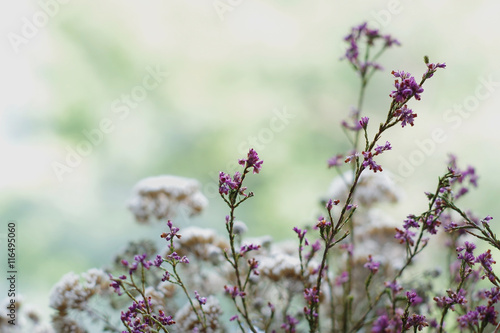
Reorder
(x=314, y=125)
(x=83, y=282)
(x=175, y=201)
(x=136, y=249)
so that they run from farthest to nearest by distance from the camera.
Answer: (x=314, y=125) → (x=175, y=201) → (x=136, y=249) → (x=83, y=282)

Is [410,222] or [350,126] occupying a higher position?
[350,126]

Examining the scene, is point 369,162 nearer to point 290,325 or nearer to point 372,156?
point 372,156

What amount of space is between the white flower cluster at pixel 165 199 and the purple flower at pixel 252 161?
580 mm

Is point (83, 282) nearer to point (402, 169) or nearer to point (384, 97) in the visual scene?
point (402, 169)

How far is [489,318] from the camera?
0.70 meters

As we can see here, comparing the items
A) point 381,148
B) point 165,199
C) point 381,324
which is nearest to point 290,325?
point 381,324

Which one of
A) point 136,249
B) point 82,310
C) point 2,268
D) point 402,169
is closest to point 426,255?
point 402,169

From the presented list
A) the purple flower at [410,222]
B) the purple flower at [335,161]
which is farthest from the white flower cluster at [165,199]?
the purple flower at [410,222]

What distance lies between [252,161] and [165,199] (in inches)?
25.5

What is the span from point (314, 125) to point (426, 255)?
97 centimetres

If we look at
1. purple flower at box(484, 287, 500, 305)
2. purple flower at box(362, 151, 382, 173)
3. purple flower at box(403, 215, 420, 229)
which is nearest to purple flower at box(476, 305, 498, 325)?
purple flower at box(484, 287, 500, 305)

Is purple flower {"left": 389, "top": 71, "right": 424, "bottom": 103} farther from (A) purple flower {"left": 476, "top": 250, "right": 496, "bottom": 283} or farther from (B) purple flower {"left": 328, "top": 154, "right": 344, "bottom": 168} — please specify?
(B) purple flower {"left": 328, "top": 154, "right": 344, "bottom": 168}

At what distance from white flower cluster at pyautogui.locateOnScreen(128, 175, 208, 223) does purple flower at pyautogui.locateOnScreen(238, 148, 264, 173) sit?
58 centimetres

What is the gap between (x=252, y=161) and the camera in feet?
2.31
